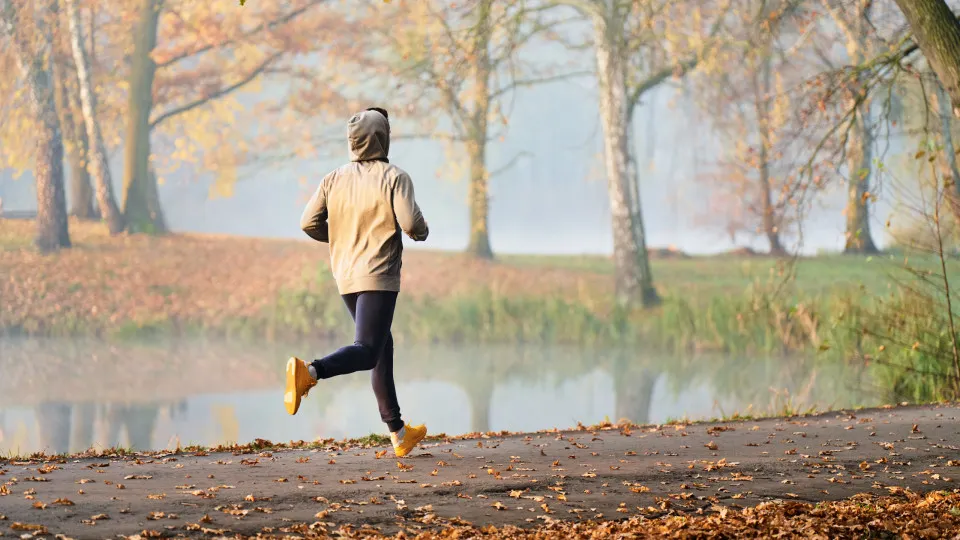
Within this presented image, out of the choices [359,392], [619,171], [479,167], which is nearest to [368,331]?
[359,392]

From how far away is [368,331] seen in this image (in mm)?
5336

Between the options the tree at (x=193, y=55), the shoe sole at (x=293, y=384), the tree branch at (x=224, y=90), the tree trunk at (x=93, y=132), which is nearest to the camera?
the shoe sole at (x=293, y=384)

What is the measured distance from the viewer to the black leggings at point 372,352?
523cm

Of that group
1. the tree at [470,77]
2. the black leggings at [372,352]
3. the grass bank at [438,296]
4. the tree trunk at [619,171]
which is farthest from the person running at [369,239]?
the tree at [470,77]

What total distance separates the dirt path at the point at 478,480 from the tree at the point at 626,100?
10.3 metres

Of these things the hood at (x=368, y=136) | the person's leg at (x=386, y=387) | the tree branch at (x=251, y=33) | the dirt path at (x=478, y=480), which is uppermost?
the tree branch at (x=251, y=33)

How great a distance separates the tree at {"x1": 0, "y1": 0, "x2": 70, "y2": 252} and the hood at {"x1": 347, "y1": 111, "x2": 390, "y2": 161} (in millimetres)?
15900

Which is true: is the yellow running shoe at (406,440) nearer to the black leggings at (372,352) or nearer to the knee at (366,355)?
the black leggings at (372,352)

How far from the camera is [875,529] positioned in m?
4.26

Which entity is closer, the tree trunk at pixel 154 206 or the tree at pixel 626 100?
the tree at pixel 626 100

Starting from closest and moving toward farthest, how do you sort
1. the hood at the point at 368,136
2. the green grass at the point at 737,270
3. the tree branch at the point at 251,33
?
the hood at the point at 368,136, the green grass at the point at 737,270, the tree branch at the point at 251,33

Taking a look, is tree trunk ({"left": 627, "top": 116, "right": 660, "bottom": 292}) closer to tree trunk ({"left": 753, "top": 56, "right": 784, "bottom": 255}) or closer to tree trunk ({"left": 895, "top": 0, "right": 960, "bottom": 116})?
tree trunk ({"left": 753, "top": 56, "right": 784, "bottom": 255})

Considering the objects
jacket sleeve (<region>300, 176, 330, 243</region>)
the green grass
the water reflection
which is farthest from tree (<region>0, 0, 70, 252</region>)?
jacket sleeve (<region>300, 176, 330, 243</region>)

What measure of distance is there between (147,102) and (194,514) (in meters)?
18.6
